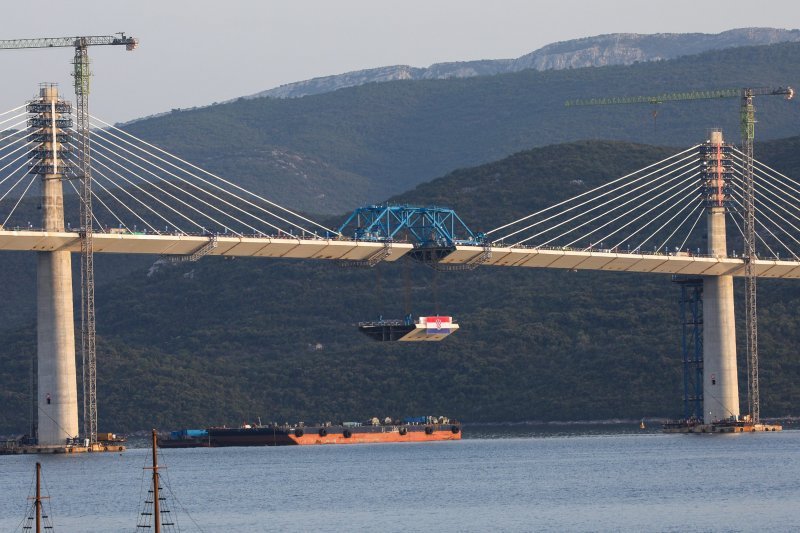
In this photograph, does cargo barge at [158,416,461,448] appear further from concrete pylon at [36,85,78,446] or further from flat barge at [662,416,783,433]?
concrete pylon at [36,85,78,446]

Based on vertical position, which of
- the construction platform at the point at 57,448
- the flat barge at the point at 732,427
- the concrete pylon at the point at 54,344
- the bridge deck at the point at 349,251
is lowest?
the flat barge at the point at 732,427

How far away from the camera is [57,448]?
5468 inches

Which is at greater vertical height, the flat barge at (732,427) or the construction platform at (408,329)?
the construction platform at (408,329)

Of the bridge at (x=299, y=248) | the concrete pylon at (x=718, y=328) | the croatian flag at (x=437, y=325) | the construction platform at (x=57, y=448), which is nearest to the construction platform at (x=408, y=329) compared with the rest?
the croatian flag at (x=437, y=325)

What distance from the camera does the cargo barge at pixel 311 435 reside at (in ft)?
559

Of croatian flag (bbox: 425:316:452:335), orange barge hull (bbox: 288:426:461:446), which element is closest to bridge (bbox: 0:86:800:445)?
croatian flag (bbox: 425:316:452:335)

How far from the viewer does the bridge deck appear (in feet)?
452

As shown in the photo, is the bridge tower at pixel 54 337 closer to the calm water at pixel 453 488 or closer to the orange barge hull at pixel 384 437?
the calm water at pixel 453 488

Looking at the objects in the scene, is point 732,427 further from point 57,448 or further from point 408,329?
point 57,448

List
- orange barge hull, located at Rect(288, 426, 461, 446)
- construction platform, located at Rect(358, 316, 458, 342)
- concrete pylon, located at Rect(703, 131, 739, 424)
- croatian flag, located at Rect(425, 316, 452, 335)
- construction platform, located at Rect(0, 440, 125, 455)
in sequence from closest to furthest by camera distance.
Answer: construction platform, located at Rect(0, 440, 125, 455) → construction platform, located at Rect(358, 316, 458, 342) → croatian flag, located at Rect(425, 316, 452, 335) → concrete pylon, located at Rect(703, 131, 739, 424) → orange barge hull, located at Rect(288, 426, 461, 446)

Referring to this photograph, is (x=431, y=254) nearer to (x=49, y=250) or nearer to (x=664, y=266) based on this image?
(x=664, y=266)

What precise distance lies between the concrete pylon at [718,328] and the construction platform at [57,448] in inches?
2083

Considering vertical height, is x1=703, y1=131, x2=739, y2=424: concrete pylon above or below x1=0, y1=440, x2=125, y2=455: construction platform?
above

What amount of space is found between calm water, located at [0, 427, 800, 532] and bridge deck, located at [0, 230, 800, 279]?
51.9ft
